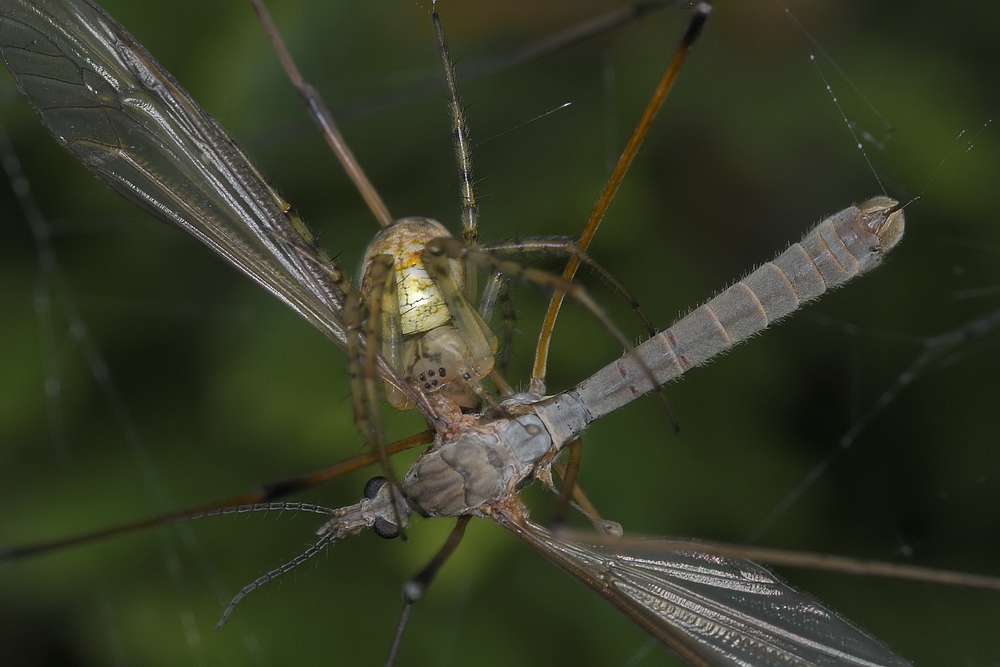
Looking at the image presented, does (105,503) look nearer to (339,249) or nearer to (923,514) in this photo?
(339,249)

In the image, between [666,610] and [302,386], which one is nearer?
[666,610]

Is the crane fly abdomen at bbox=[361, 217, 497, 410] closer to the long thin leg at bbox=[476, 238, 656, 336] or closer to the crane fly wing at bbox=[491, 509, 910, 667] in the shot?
the long thin leg at bbox=[476, 238, 656, 336]

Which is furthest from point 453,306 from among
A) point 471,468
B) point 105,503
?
point 105,503

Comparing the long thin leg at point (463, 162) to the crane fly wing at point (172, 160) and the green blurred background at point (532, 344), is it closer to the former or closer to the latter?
the crane fly wing at point (172, 160)

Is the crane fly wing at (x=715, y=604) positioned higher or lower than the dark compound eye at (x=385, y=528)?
lower

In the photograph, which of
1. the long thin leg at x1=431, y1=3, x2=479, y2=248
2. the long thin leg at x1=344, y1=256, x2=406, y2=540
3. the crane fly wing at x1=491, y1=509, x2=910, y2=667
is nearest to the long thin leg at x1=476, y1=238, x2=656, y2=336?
the long thin leg at x1=431, y1=3, x2=479, y2=248

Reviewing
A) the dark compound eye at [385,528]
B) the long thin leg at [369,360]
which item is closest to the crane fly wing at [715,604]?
the dark compound eye at [385,528]
